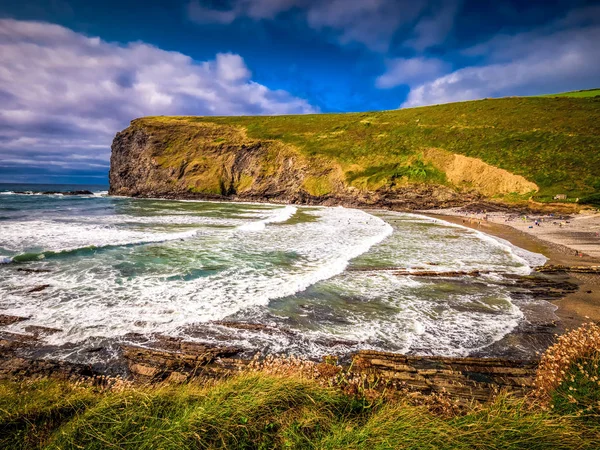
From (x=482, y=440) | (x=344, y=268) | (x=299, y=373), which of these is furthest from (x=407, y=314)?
(x=482, y=440)

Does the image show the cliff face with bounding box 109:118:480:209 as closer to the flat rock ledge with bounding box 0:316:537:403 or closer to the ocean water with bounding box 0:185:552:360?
the ocean water with bounding box 0:185:552:360

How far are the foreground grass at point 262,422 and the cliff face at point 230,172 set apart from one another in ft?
177

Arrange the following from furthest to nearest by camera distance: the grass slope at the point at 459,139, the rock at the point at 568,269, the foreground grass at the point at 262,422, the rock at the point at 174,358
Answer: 1. the grass slope at the point at 459,139
2. the rock at the point at 568,269
3. the rock at the point at 174,358
4. the foreground grass at the point at 262,422

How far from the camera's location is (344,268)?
566 inches

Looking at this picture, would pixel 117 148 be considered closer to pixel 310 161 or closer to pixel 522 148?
pixel 310 161

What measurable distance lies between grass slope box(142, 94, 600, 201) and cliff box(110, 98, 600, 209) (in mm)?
218

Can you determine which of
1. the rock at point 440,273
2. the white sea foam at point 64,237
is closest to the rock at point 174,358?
the rock at point 440,273

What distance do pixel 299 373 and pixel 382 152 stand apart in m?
65.8

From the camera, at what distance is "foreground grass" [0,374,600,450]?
2906 millimetres

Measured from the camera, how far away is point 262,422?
3330 millimetres

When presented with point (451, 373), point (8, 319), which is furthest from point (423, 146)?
point (8, 319)

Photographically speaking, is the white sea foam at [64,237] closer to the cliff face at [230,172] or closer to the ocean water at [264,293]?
the ocean water at [264,293]

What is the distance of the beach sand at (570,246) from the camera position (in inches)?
390

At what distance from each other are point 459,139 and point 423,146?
292 inches
